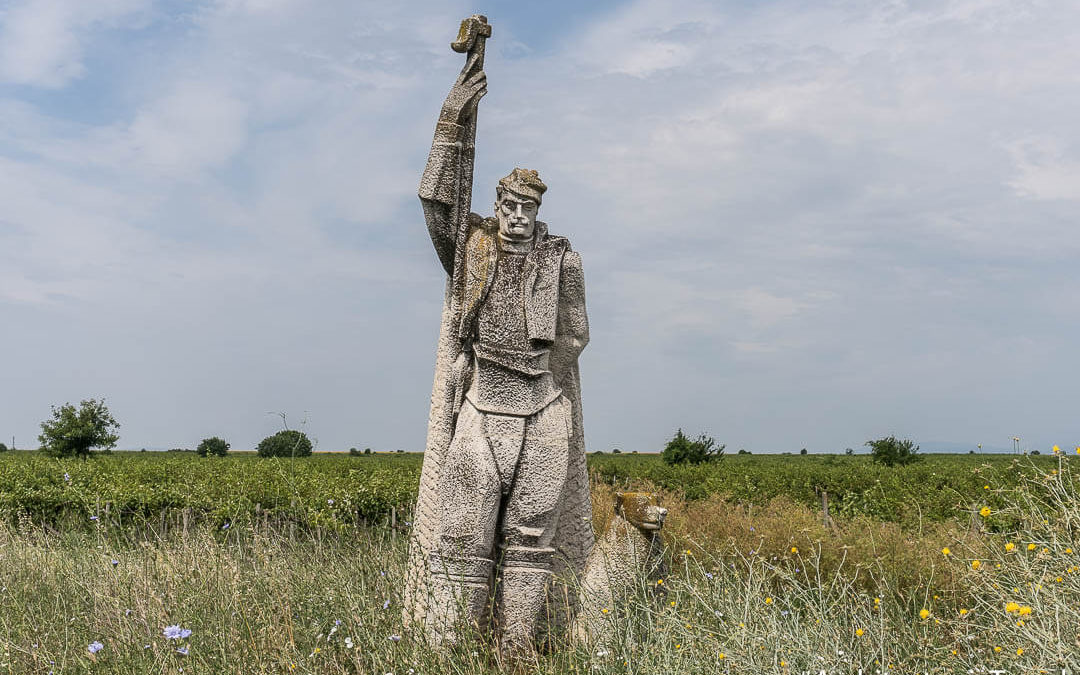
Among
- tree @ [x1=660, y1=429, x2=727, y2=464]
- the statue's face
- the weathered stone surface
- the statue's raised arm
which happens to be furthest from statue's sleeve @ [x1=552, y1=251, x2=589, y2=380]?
tree @ [x1=660, y1=429, x2=727, y2=464]

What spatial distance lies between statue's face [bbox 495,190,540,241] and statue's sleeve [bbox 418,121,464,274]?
1.00 feet

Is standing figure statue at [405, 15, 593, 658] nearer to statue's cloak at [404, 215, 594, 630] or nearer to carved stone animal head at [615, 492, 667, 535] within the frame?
statue's cloak at [404, 215, 594, 630]

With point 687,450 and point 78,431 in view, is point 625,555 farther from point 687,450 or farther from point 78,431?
point 78,431

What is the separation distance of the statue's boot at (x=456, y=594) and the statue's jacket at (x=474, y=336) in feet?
0.38

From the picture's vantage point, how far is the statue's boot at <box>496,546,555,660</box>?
492cm

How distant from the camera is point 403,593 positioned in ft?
16.2

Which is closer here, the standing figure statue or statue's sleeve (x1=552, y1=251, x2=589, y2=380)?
the standing figure statue

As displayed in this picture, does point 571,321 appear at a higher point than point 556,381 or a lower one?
higher

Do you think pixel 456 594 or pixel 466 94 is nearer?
pixel 456 594

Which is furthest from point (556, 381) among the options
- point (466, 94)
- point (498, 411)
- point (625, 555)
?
point (466, 94)

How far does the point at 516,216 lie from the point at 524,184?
0.20m

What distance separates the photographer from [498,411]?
16.4 ft

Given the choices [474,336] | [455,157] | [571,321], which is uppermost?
[455,157]

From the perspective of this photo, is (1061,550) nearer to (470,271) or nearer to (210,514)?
(470,271)
